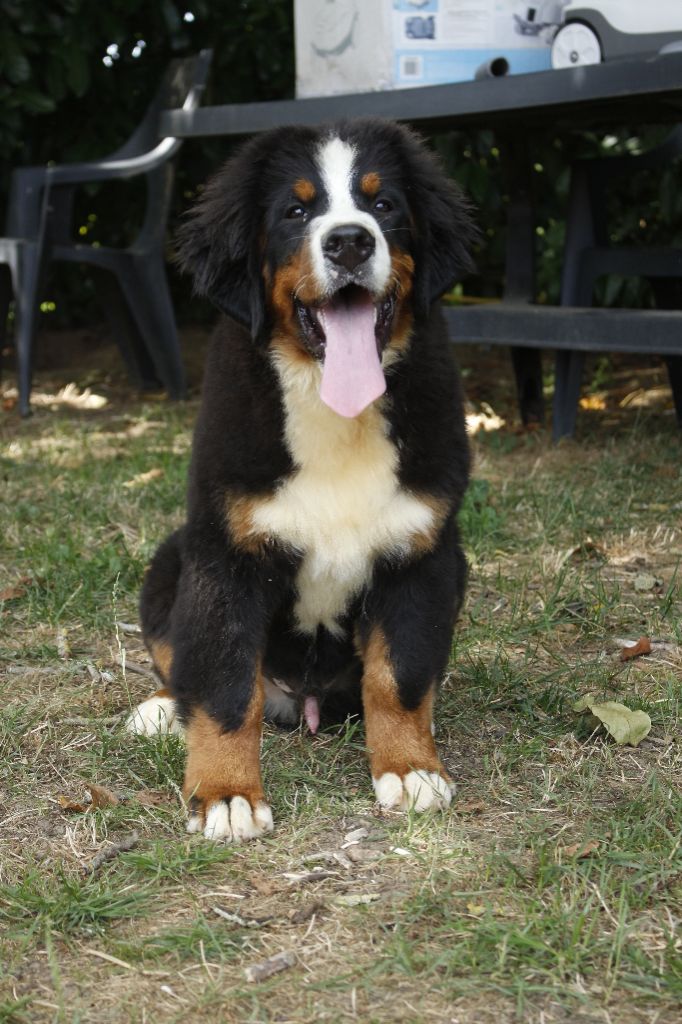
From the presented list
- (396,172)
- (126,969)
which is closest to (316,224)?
(396,172)

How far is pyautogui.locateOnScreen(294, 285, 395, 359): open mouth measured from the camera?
247 centimetres

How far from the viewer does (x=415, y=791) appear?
2453mm

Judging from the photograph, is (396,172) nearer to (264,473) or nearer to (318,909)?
(264,473)

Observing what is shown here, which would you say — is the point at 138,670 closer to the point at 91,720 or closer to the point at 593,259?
the point at 91,720

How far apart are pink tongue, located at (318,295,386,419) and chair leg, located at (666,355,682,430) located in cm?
315

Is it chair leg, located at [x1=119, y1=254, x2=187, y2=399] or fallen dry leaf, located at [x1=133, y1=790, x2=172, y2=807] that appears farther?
chair leg, located at [x1=119, y1=254, x2=187, y2=399]

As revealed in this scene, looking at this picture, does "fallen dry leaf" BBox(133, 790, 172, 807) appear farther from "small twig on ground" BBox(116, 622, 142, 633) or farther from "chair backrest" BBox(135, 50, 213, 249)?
"chair backrest" BBox(135, 50, 213, 249)

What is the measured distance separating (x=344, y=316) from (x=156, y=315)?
407 cm

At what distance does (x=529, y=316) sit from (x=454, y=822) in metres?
2.82

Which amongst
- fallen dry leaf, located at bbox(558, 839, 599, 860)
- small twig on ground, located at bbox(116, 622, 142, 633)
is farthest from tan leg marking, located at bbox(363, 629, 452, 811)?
small twig on ground, located at bbox(116, 622, 142, 633)

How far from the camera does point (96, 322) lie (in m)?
7.98

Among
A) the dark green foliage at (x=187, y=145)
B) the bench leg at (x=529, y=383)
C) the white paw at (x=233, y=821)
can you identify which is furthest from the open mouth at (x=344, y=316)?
the dark green foliage at (x=187, y=145)

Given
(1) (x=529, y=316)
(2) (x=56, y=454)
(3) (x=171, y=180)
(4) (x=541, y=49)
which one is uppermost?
(4) (x=541, y=49)

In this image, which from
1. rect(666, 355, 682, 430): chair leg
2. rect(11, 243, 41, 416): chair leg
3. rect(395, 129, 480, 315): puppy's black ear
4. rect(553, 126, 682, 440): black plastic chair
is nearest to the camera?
rect(395, 129, 480, 315): puppy's black ear
